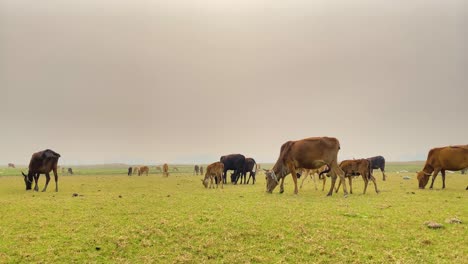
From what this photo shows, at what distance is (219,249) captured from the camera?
9.02m

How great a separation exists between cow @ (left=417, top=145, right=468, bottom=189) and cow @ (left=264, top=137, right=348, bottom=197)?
9590 mm

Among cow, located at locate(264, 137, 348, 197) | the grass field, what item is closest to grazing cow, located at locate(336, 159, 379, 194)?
cow, located at locate(264, 137, 348, 197)

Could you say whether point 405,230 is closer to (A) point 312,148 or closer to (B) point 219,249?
(B) point 219,249

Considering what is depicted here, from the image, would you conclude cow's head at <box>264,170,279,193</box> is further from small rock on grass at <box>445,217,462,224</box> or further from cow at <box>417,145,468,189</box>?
cow at <box>417,145,468,189</box>

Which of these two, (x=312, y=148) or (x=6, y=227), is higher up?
(x=312, y=148)

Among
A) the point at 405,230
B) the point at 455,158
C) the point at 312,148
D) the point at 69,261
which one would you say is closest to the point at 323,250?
the point at 405,230

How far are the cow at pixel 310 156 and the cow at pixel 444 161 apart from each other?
Result: 9590 mm

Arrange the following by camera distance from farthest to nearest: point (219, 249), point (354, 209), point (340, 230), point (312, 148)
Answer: point (312, 148) → point (354, 209) → point (340, 230) → point (219, 249)

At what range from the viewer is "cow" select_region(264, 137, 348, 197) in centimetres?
2077

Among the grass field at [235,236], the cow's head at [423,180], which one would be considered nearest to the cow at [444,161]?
the cow's head at [423,180]

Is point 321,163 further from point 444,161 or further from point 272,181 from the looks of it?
point 444,161

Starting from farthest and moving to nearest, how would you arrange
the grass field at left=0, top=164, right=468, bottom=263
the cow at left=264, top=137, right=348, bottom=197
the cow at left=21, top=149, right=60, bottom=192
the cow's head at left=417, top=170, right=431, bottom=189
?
the cow at left=21, top=149, right=60, bottom=192 → the cow's head at left=417, top=170, right=431, bottom=189 → the cow at left=264, top=137, right=348, bottom=197 → the grass field at left=0, top=164, right=468, bottom=263

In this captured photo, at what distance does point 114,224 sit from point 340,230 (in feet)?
26.2

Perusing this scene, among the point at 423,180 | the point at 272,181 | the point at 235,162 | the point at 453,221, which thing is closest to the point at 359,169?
the point at 272,181
